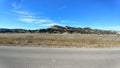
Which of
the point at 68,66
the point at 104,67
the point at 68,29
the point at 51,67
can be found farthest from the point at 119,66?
the point at 68,29

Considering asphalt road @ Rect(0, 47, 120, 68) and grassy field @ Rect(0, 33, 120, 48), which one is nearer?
asphalt road @ Rect(0, 47, 120, 68)

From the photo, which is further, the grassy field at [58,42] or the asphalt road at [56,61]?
the grassy field at [58,42]

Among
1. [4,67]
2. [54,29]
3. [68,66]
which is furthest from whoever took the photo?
[54,29]

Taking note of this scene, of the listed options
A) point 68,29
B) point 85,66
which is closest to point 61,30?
point 68,29

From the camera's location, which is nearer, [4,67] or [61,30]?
[4,67]

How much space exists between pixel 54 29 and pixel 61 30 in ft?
19.7

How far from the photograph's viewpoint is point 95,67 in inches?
324

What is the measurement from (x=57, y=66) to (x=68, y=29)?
339 feet

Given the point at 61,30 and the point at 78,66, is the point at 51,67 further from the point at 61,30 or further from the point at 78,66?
the point at 61,30

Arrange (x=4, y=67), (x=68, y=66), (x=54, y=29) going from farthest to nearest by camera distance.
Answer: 1. (x=54, y=29)
2. (x=68, y=66)
3. (x=4, y=67)

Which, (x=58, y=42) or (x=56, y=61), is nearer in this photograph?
(x=56, y=61)

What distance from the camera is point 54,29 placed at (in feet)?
366

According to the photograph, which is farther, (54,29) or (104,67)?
(54,29)

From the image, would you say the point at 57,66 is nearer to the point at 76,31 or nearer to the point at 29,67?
the point at 29,67
